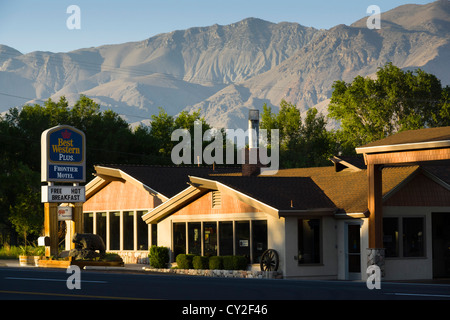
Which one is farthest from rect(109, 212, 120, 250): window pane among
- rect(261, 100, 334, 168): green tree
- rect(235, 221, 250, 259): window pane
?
rect(261, 100, 334, 168): green tree

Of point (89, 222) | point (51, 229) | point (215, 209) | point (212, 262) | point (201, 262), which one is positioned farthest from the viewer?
point (89, 222)

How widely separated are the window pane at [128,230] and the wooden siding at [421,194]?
640 inches

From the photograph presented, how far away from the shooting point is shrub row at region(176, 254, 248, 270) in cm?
3428

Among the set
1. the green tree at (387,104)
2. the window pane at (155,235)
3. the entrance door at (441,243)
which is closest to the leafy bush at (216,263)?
the window pane at (155,235)

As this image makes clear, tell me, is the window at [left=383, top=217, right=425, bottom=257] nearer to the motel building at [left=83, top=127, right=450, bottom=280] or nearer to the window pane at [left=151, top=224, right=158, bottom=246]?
the motel building at [left=83, top=127, right=450, bottom=280]

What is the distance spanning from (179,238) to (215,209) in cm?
301

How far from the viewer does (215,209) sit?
36719 mm

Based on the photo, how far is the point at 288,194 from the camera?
3512 cm

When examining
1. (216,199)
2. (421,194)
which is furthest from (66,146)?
(421,194)

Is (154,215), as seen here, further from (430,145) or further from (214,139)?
(214,139)

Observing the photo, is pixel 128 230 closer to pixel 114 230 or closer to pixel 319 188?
pixel 114 230

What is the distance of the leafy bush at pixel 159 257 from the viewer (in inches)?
1492
